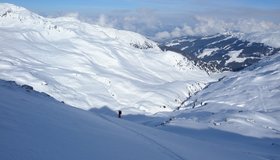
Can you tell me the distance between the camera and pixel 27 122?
59.4ft

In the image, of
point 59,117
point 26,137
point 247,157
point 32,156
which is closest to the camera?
point 32,156

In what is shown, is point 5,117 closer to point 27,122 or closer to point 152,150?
point 27,122

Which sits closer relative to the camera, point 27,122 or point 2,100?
point 27,122

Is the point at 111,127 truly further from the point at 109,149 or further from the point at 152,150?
the point at 109,149

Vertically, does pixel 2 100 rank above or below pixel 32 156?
above

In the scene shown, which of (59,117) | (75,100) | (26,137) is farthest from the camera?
(75,100)

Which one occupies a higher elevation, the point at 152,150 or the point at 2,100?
the point at 2,100

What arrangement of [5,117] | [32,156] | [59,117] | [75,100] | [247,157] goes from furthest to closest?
[75,100]
[247,157]
[59,117]
[5,117]
[32,156]

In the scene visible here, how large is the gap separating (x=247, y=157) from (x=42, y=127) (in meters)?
15.2

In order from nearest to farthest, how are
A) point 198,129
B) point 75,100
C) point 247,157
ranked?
point 247,157 → point 198,129 → point 75,100

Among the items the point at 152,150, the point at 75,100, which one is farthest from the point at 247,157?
the point at 75,100

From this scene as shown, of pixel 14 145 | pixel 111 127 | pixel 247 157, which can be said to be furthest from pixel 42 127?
pixel 247 157

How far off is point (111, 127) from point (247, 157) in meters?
9.87

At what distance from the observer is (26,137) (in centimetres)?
1515
